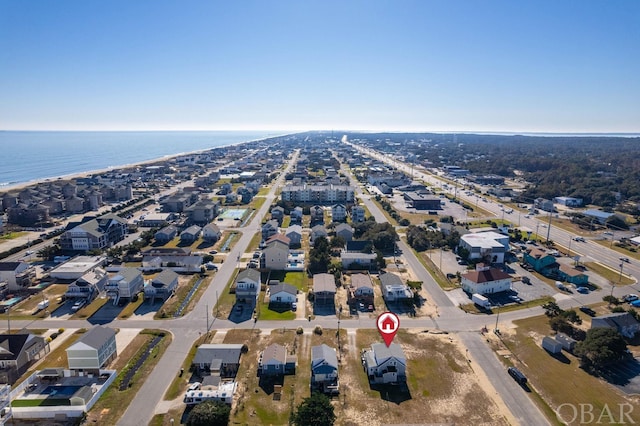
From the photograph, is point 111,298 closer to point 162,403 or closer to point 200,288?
point 200,288

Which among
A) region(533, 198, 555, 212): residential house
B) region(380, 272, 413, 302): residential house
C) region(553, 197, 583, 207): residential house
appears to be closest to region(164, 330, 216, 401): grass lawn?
region(380, 272, 413, 302): residential house

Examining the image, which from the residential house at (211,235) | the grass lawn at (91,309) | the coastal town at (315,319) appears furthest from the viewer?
the residential house at (211,235)

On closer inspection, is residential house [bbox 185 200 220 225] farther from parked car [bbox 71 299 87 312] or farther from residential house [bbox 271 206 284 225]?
parked car [bbox 71 299 87 312]

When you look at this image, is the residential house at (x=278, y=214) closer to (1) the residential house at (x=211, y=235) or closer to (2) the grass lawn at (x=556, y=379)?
(1) the residential house at (x=211, y=235)

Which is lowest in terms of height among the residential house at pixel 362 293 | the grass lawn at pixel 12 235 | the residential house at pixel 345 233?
the grass lawn at pixel 12 235

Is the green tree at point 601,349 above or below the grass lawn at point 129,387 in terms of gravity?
above

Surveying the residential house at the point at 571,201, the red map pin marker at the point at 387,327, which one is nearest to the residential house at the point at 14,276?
the red map pin marker at the point at 387,327

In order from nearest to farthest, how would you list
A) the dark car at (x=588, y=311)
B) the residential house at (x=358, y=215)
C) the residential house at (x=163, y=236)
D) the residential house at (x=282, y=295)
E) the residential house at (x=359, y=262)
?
the dark car at (x=588, y=311), the residential house at (x=282, y=295), the residential house at (x=359, y=262), the residential house at (x=163, y=236), the residential house at (x=358, y=215)
